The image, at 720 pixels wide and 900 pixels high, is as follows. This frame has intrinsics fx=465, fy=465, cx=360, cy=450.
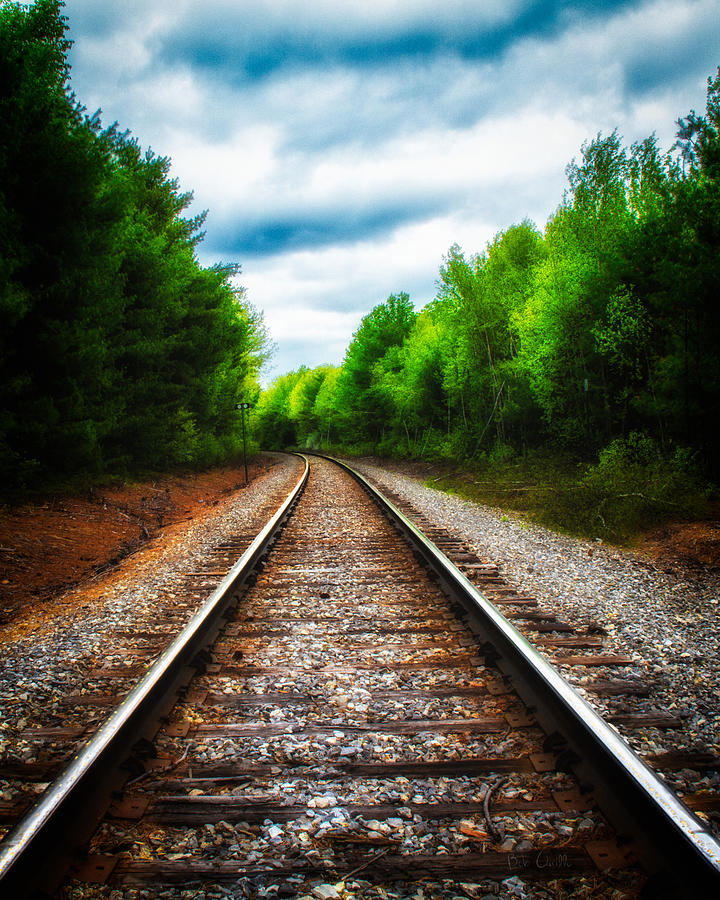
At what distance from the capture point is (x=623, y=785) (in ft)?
5.44

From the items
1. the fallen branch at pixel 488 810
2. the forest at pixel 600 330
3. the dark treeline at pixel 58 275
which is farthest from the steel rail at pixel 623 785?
the dark treeline at pixel 58 275

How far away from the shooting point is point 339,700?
250cm

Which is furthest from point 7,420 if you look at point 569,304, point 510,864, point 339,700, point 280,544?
point 569,304

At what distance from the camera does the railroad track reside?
4.69 ft

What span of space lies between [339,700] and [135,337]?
1149 cm

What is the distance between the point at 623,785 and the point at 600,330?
11.0 metres

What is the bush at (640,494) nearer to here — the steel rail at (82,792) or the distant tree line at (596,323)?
the distant tree line at (596,323)

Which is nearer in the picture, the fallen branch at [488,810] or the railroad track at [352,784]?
the railroad track at [352,784]

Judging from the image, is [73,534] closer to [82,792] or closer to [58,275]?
[58,275]

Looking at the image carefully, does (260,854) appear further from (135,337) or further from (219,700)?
(135,337)

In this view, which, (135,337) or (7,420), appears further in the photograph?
(135,337)

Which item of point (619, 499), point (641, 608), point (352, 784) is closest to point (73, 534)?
point (352, 784)

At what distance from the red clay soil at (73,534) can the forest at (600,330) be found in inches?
320

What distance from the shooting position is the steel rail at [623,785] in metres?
1.30
